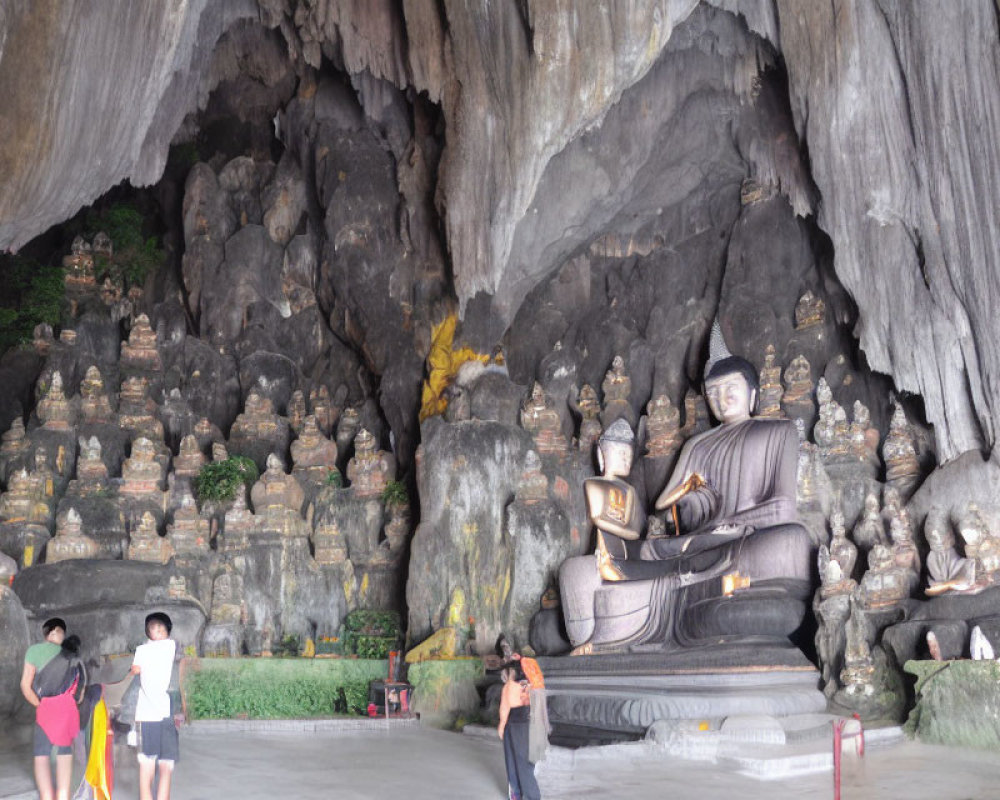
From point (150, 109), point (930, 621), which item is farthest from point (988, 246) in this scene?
point (150, 109)

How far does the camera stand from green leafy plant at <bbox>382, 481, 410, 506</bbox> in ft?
53.4

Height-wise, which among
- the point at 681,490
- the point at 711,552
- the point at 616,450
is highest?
the point at 616,450

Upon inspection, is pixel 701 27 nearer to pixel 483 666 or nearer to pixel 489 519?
pixel 489 519

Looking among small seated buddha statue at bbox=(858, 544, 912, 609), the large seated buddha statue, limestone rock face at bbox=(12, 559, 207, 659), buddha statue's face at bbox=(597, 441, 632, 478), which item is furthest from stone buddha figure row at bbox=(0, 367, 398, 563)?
small seated buddha statue at bbox=(858, 544, 912, 609)

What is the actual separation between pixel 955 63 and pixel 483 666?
28.1 ft

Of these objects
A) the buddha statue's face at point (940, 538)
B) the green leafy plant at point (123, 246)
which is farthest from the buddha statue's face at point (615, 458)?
the green leafy plant at point (123, 246)

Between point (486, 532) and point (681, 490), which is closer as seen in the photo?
point (681, 490)

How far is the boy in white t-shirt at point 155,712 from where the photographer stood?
5957mm

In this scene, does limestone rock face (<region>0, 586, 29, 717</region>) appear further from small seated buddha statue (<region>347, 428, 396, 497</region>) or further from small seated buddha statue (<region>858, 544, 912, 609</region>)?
small seated buddha statue (<region>858, 544, 912, 609</region>)

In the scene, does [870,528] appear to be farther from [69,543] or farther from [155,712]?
[69,543]

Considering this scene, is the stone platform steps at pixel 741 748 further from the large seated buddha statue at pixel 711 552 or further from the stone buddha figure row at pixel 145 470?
the stone buddha figure row at pixel 145 470

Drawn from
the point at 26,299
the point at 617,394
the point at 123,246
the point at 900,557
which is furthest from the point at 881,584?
the point at 123,246

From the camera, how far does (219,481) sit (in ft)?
51.9

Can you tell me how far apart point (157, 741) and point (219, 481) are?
10123 mm
